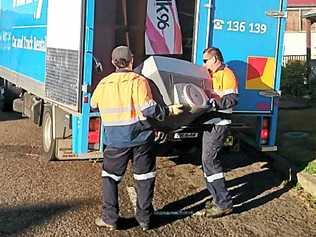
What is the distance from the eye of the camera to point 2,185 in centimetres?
739

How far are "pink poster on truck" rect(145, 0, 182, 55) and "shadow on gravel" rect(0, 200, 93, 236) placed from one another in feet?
7.45

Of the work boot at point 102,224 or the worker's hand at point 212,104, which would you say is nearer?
the work boot at point 102,224

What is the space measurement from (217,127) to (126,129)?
4.00 feet

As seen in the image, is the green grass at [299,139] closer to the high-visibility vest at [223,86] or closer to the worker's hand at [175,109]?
the high-visibility vest at [223,86]

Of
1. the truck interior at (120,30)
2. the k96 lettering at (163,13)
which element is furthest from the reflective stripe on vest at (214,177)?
the k96 lettering at (163,13)

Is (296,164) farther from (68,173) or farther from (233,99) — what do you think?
(68,173)

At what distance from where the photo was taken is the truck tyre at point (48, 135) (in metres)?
8.44

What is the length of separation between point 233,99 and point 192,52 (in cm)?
146

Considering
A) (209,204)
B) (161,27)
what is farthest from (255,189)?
(161,27)

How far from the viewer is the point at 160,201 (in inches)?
270

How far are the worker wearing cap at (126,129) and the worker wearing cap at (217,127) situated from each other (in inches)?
25.9

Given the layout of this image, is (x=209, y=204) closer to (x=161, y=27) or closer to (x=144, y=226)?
(x=144, y=226)

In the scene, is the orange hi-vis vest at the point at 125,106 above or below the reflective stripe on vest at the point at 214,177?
above

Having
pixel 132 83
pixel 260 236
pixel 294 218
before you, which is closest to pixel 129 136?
pixel 132 83
